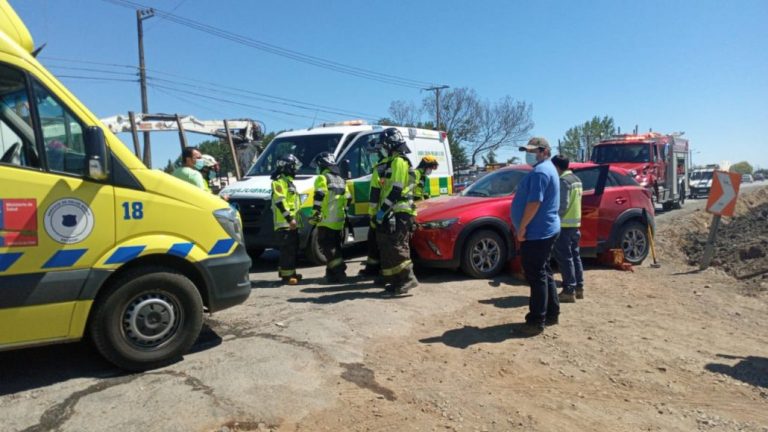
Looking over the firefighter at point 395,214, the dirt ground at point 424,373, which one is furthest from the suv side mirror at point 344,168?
the dirt ground at point 424,373

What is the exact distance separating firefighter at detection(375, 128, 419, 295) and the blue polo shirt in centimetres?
165

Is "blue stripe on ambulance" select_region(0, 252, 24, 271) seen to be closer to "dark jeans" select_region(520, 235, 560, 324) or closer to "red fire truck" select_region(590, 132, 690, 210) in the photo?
"dark jeans" select_region(520, 235, 560, 324)

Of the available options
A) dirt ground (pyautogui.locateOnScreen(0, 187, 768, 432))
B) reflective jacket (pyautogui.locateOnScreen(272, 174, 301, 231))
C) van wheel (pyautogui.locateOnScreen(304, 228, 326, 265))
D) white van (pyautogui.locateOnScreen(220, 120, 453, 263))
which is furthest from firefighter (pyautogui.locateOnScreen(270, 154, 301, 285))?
A: van wheel (pyautogui.locateOnScreen(304, 228, 326, 265))

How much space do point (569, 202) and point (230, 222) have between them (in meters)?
3.99

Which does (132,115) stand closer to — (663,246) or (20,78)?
(20,78)

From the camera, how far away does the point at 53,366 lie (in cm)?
439

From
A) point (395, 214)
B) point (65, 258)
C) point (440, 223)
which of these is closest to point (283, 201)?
point (395, 214)

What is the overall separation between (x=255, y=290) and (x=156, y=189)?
3209 mm

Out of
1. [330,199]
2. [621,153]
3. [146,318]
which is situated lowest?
[146,318]

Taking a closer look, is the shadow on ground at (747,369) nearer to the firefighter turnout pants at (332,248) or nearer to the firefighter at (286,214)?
the firefighter turnout pants at (332,248)

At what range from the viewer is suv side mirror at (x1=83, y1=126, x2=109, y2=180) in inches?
149

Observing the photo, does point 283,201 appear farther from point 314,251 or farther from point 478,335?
point 478,335

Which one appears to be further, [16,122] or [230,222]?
[230,222]

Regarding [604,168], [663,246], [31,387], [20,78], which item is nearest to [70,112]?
[20,78]
